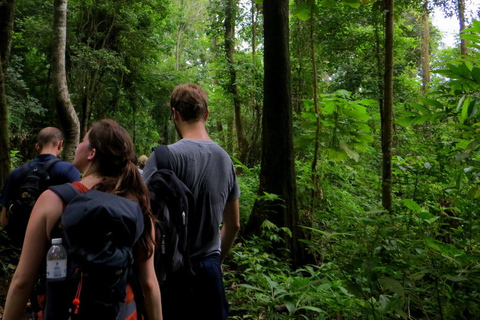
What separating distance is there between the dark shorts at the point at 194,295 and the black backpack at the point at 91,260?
1.83ft

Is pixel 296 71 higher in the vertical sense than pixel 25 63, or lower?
lower

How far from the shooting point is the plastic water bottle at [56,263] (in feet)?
5.31

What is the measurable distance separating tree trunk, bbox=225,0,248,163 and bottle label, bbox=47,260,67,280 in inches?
470

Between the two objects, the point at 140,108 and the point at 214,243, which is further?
the point at 140,108

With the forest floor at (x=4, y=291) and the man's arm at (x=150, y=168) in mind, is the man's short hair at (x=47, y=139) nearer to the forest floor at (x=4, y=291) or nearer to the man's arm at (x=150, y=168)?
the forest floor at (x=4, y=291)

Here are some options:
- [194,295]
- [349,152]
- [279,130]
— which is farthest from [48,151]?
[349,152]

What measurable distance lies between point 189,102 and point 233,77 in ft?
41.0

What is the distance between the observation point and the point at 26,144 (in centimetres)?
1678

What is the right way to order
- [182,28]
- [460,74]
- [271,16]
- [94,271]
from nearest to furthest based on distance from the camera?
[94,271]
[460,74]
[271,16]
[182,28]

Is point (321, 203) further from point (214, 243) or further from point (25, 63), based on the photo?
point (25, 63)

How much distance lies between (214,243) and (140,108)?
703 inches

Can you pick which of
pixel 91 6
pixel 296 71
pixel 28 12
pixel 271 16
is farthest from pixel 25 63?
pixel 271 16

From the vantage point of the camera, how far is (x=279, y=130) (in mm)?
5523

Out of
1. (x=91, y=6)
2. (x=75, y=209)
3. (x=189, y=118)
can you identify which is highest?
(x=91, y=6)
